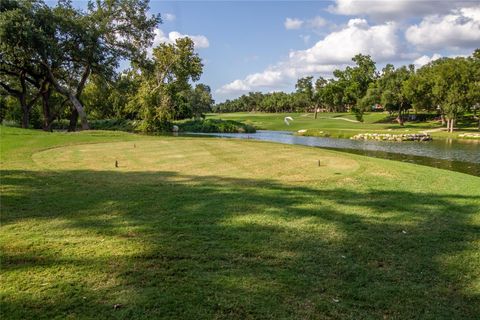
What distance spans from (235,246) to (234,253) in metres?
0.25

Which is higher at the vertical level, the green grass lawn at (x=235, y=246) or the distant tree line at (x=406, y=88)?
the distant tree line at (x=406, y=88)

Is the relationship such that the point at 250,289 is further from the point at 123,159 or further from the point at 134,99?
the point at 134,99

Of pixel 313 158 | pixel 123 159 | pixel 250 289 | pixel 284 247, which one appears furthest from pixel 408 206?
pixel 123 159

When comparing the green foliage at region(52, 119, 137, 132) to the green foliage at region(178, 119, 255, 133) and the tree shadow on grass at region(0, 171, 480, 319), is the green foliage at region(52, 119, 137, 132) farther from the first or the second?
the tree shadow on grass at region(0, 171, 480, 319)

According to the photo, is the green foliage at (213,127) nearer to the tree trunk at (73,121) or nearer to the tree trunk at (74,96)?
the tree trunk at (73,121)

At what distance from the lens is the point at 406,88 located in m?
62.6

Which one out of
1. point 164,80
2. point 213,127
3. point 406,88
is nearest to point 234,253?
point 164,80

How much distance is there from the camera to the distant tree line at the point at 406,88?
54781mm

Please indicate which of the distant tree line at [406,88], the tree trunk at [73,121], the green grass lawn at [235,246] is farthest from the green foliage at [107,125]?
the green grass lawn at [235,246]

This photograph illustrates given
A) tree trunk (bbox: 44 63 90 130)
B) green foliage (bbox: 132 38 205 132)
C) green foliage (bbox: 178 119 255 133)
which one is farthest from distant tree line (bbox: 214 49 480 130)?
tree trunk (bbox: 44 63 90 130)

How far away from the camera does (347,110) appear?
117062 mm

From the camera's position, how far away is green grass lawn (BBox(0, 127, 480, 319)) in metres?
4.18

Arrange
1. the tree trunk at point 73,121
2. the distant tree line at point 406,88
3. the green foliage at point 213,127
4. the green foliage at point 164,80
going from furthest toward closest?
the green foliage at point 213,127 → the distant tree line at point 406,88 → the green foliage at point 164,80 → the tree trunk at point 73,121

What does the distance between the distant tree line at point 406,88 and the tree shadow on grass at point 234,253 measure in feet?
173
